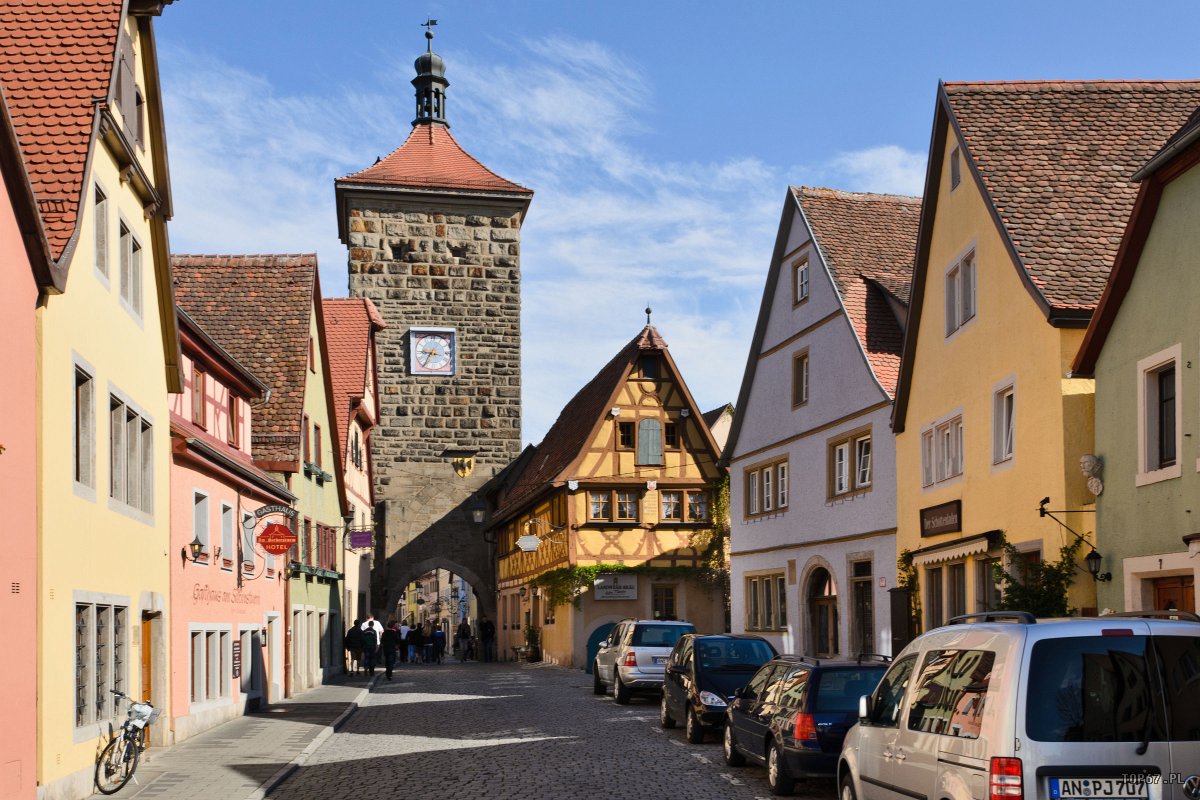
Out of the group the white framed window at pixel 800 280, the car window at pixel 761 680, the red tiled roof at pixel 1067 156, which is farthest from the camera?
the white framed window at pixel 800 280

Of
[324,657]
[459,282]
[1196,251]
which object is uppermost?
[459,282]

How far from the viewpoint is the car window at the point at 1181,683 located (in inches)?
308

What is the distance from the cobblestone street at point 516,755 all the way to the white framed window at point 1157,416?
14.8 ft

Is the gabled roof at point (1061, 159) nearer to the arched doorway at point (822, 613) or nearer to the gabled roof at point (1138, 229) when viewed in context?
the gabled roof at point (1138, 229)

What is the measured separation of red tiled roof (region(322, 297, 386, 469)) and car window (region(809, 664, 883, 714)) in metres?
26.3

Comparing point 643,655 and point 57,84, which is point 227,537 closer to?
point 643,655

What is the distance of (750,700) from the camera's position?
15641 mm

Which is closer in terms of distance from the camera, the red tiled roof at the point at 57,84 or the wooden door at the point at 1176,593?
the red tiled roof at the point at 57,84

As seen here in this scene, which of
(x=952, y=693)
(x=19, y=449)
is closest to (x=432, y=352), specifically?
(x=19, y=449)

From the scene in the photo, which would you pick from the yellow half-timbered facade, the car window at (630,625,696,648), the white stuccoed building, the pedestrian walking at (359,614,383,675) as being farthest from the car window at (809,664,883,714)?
the yellow half-timbered facade

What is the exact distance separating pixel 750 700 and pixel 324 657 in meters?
22.2

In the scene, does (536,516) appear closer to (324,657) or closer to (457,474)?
(457,474)

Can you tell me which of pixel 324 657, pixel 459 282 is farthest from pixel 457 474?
pixel 324 657

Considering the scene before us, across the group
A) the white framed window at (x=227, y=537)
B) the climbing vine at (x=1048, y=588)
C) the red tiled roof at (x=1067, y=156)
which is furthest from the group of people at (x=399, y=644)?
the climbing vine at (x=1048, y=588)
